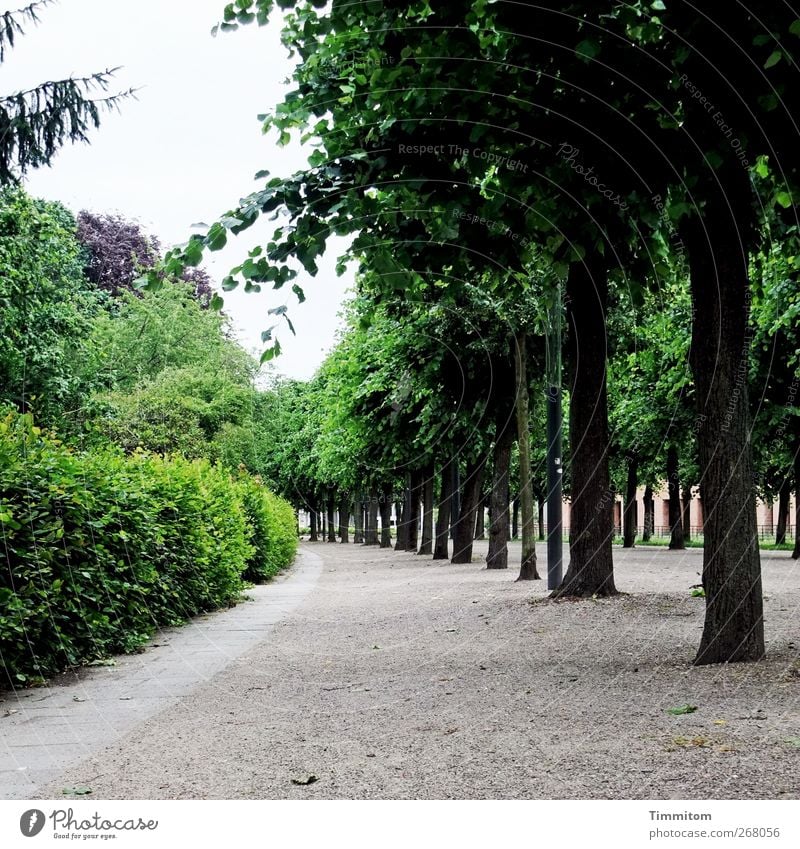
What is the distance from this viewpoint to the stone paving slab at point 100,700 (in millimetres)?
6375

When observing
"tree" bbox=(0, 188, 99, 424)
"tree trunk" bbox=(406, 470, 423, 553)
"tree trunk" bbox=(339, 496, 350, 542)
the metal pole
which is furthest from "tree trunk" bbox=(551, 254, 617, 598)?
"tree trunk" bbox=(339, 496, 350, 542)

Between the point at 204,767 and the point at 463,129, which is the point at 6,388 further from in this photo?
the point at 204,767

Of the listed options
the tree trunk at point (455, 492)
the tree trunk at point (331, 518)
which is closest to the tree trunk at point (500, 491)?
the tree trunk at point (455, 492)

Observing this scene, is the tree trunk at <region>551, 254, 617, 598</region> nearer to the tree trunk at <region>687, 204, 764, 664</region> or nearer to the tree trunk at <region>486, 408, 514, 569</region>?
the tree trunk at <region>687, 204, 764, 664</region>

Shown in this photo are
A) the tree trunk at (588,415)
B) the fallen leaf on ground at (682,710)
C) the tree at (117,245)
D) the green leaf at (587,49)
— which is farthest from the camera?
the tree at (117,245)

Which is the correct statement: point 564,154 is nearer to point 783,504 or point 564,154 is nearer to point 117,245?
point 117,245

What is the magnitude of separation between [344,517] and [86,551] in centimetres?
6353

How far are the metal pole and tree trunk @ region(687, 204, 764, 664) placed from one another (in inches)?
292

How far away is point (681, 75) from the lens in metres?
8.39

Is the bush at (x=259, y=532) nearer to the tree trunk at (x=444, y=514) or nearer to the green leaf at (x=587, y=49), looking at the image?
the tree trunk at (x=444, y=514)

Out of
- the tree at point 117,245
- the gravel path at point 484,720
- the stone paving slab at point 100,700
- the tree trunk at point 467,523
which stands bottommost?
the stone paving slab at point 100,700

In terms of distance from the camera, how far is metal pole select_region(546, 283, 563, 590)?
16.7m

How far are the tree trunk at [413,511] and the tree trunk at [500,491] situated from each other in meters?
12.3

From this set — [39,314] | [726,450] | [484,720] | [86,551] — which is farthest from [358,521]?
[484,720]
